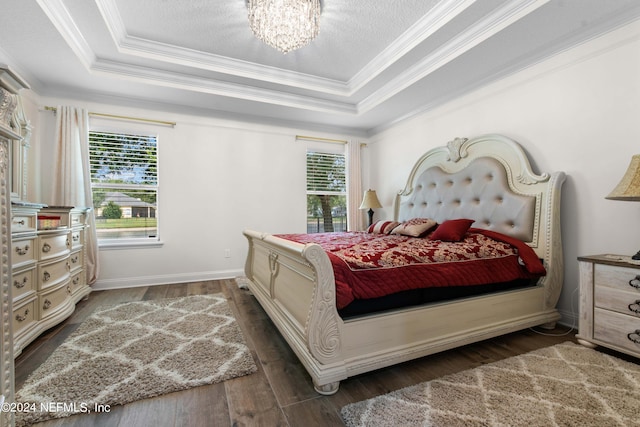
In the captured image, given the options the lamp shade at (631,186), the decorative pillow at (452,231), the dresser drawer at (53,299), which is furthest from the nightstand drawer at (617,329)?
the dresser drawer at (53,299)

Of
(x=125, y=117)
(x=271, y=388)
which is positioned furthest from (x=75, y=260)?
(x=271, y=388)

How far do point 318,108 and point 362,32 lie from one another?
1.36 metres

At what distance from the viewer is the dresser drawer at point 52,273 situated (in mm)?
2237

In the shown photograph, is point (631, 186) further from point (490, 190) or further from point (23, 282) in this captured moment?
point (23, 282)

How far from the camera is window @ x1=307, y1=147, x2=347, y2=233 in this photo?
4.73 m

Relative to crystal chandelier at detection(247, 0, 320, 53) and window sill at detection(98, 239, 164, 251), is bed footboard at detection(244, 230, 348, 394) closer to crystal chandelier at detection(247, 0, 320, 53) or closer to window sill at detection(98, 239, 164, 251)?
crystal chandelier at detection(247, 0, 320, 53)

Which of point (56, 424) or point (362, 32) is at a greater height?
point (362, 32)

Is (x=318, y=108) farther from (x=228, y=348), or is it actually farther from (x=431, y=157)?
(x=228, y=348)

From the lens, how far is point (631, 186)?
68.4 inches

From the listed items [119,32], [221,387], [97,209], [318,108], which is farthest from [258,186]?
[221,387]

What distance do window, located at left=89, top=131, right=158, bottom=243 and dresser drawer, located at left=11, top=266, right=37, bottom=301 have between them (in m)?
1.54

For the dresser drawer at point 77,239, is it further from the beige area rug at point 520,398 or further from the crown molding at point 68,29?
the beige area rug at point 520,398

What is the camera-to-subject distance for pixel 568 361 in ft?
5.77

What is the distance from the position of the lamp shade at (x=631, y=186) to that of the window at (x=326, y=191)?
3490mm
